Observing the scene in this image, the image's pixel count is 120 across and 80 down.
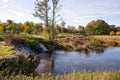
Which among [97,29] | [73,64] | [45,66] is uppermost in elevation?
[97,29]

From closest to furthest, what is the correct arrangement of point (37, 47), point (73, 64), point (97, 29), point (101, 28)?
point (73, 64) → point (37, 47) → point (101, 28) → point (97, 29)

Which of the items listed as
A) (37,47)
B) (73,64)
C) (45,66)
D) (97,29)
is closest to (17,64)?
(45,66)

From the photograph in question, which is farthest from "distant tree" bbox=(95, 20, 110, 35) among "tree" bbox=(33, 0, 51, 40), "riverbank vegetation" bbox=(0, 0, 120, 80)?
"tree" bbox=(33, 0, 51, 40)

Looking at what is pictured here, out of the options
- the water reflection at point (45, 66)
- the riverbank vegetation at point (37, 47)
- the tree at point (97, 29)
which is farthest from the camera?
the tree at point (97, 29)

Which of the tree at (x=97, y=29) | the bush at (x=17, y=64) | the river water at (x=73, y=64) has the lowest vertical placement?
the river water at (x=73, y=64)

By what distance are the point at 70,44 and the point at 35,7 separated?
24.8 ft

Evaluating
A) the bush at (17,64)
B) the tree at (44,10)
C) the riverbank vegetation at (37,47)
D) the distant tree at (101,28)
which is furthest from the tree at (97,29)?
the bush at (17,64)

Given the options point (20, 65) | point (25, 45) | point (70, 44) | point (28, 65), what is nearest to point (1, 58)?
point (20, 65)

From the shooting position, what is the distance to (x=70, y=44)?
33.8 metres

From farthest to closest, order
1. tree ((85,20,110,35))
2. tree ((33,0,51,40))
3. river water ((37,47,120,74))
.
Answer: tree ((85,20,110,35))
tree ((33,0,51,40))
river water ((37,47,120,74))

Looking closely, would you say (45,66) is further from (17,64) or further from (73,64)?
(17,64)

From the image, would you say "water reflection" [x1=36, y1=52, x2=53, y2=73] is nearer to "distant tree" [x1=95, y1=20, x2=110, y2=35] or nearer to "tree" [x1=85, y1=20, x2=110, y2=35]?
"tree" [x1=85, y1=20, x2=110, y2=35]

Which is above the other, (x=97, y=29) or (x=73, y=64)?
(x=97, y=29)

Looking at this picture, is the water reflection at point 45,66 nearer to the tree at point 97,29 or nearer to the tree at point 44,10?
the tree at point 44,10
